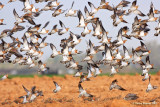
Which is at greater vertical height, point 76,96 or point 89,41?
point 89,41

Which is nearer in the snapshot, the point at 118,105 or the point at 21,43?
the point at 118,105

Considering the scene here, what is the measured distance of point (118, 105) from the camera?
1098 cm

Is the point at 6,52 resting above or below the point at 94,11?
below

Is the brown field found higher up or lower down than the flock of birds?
lower down

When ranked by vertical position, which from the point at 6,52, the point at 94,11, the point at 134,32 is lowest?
the point at 6,52

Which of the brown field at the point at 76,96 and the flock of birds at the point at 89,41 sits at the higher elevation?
the flock of birds at the point at 89,41

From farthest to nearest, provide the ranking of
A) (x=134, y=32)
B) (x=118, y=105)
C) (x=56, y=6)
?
(x=56, y=6) → (x=134, y=32) → (x=118, y=105)

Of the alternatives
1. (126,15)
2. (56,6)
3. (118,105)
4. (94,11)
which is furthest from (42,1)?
(118,105)

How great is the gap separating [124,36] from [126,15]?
43.7 inches

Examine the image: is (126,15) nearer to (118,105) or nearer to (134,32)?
(134,32)

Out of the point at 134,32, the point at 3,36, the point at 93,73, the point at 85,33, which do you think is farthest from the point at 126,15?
the point at 3,36

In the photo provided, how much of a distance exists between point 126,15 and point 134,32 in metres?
1.10

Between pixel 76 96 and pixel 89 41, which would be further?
pixel 76 96

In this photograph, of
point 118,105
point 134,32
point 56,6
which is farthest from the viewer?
point 56,6
